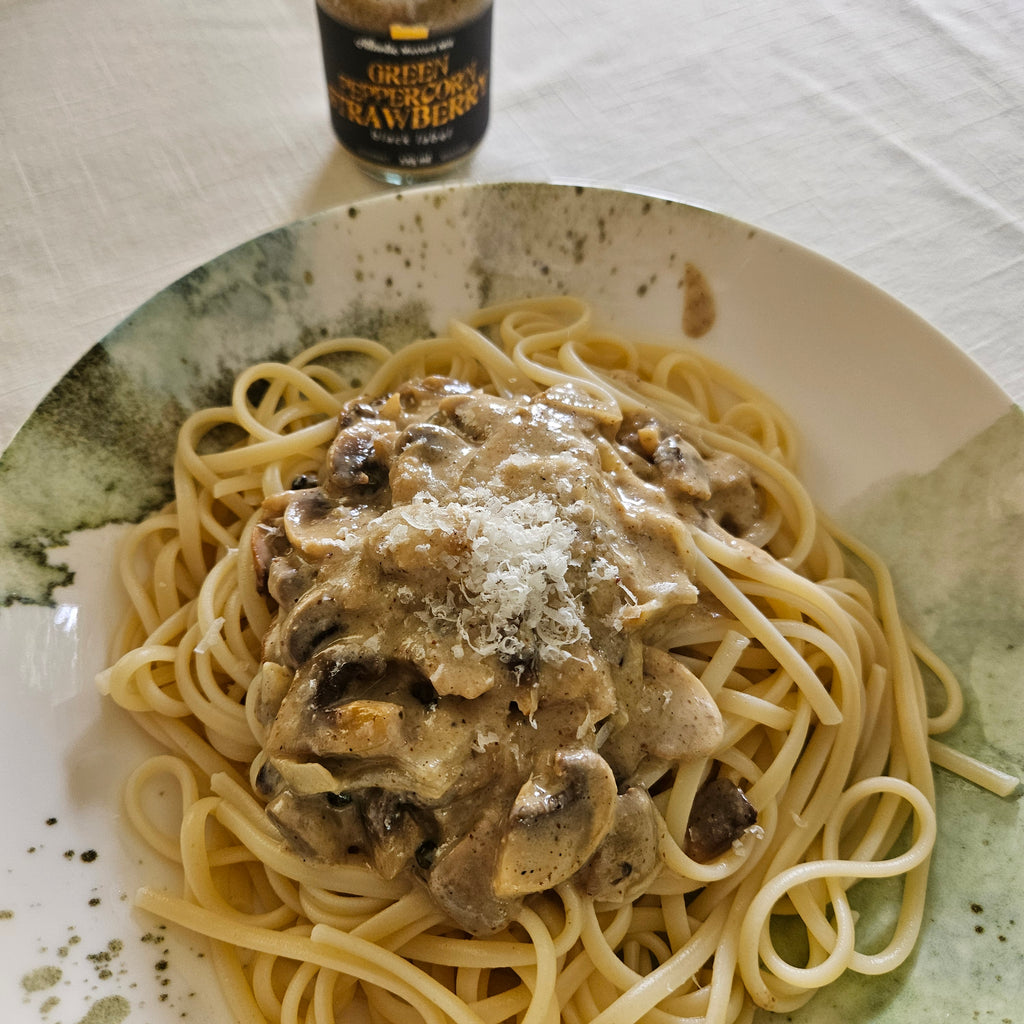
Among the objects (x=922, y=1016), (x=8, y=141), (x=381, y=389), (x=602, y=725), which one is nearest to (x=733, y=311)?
(x=381, y=389)

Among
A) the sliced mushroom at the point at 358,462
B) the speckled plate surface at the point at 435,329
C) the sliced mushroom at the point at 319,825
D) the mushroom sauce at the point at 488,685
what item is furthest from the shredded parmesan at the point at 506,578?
the speckled plate surface at the point at 435,329

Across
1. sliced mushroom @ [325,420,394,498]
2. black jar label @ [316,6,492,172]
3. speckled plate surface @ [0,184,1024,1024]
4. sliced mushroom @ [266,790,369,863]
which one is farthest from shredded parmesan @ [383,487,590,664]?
black jar label @ [316,6,492,172]

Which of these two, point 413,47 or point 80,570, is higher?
point 413,47

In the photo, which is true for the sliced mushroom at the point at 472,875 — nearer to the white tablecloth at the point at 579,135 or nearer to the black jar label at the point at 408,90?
the white tablecloth at the point at 579,135

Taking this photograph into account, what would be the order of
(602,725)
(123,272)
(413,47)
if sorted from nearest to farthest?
(602,725)
(413,47)
(123,272)

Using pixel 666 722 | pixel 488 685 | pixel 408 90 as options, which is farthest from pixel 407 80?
pixel 666 722

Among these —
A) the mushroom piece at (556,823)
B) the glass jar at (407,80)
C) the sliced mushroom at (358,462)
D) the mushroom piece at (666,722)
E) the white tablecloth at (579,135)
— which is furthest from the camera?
the white tablecloth at (579,135)

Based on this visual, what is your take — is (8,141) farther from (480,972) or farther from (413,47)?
→ (480,972)

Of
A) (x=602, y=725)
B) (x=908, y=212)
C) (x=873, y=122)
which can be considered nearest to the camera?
(x=602, y=725)
